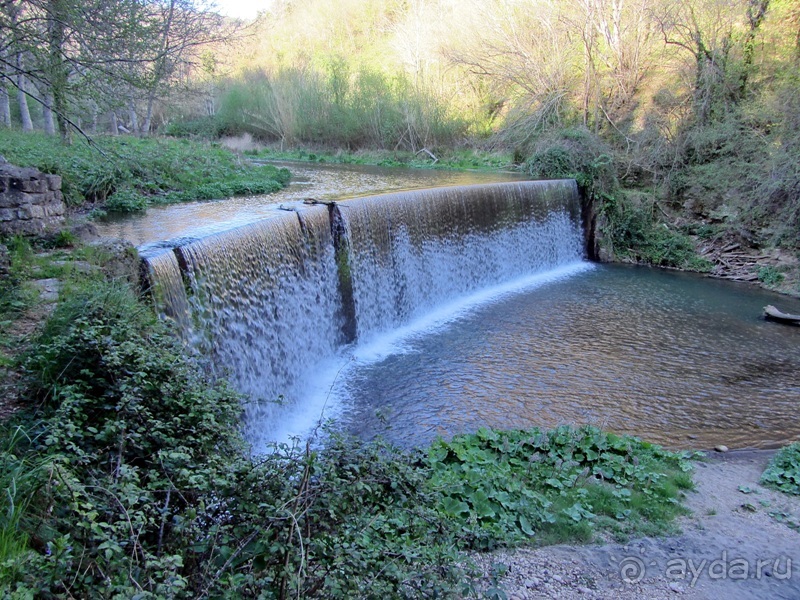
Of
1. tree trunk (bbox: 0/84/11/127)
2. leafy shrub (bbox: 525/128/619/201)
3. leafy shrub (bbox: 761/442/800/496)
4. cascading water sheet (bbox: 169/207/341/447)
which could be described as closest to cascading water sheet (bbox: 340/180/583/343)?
leafy shrub (bbox: 525/128/619/201)

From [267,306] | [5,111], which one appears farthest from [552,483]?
[5,111]

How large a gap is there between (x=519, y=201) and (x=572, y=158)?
299 centimetres

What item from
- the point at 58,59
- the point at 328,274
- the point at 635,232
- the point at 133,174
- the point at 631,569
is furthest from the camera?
the point at 635,232

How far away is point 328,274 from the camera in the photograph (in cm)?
738

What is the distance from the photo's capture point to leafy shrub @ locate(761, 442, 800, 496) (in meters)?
4.14

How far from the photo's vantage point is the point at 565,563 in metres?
3.09

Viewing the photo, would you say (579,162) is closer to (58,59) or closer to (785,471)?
(785,471)

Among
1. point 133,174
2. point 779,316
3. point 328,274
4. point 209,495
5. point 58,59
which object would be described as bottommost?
point 779,316

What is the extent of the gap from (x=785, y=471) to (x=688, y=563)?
1798 mm

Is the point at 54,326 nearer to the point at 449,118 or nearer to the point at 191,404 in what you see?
the point at 191,404

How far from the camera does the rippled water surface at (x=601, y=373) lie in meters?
5.46

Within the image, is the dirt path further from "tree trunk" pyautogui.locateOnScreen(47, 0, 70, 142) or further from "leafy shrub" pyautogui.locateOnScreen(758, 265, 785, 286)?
"leafy shrub" pyautogui.locateOnScreen(758, 265, 785, 286)

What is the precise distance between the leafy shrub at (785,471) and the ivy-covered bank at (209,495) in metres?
0.71

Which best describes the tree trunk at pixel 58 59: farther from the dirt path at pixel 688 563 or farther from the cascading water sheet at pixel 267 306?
the dirt path at pixel 688 563
